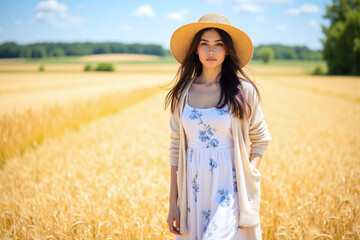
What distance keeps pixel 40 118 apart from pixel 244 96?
7013 mm

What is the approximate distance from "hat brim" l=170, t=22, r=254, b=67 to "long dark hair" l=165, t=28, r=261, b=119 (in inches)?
2.0

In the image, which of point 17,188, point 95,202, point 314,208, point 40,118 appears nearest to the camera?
point 314,208

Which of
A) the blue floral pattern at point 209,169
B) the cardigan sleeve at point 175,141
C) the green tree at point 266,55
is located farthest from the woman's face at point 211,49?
the green tree at point 266,55

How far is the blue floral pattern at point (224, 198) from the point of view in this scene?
72.1 inches

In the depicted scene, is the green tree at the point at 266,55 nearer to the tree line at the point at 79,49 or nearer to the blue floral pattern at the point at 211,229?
the tree line at the point at 79,49

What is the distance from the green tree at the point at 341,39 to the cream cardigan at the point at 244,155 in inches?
1278

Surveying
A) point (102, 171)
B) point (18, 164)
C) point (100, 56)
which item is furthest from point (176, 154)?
point (100, 56)

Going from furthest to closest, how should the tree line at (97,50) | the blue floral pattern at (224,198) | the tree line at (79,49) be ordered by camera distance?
the tree line at (79,49) → the tree line at (97,50) → the blue floral pattern at (224,198)

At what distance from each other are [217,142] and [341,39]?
4227 cm

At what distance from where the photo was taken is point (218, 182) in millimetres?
1886

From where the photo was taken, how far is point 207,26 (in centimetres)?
202

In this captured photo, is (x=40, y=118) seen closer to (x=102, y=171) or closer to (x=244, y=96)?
(x=102, y=171)

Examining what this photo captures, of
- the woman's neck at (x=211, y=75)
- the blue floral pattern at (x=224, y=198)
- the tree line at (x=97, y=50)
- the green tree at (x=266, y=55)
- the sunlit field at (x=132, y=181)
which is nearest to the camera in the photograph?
the blue floral pattern at (x=224, y=198)

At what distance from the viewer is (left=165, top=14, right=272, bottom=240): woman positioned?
73.5 inches
